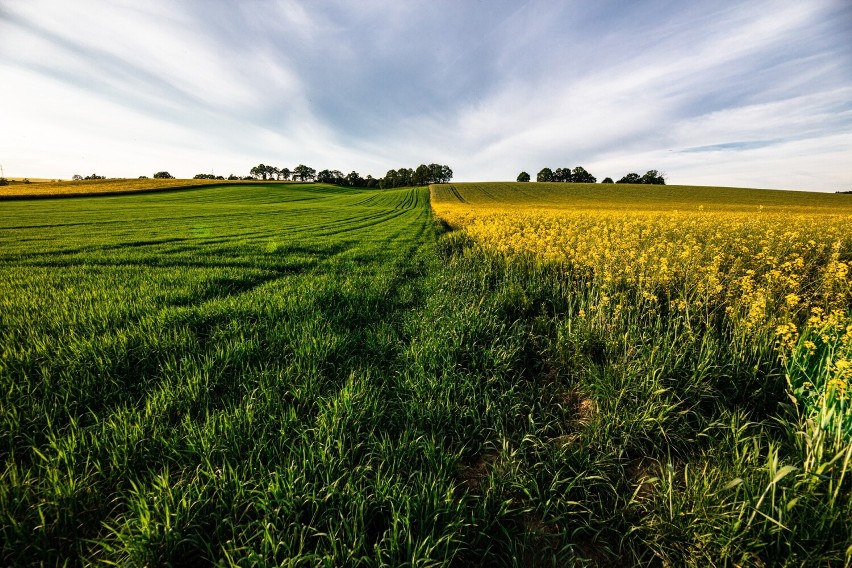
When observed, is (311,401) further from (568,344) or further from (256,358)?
(568,344)

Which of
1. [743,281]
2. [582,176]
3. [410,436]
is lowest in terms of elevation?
[410,436]

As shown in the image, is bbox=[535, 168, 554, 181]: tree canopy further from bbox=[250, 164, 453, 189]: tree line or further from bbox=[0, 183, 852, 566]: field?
bbox=[0, 183, 852, 566]: field

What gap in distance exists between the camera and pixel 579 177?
108 meters

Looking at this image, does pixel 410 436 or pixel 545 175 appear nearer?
pixel 410 436

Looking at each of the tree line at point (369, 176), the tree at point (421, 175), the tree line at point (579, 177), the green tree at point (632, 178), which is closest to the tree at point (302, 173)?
the tree line at point (369, 176)

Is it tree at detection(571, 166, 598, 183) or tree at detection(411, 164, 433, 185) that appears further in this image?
tree at detection(411, 164, 433, 185)

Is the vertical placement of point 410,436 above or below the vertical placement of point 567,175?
below

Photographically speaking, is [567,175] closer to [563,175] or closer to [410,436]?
[563,175]

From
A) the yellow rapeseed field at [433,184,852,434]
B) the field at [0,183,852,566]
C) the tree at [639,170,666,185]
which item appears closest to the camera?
the field at [0,183,852,566]

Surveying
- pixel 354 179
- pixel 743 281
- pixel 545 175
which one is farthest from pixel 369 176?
pixel 743 281

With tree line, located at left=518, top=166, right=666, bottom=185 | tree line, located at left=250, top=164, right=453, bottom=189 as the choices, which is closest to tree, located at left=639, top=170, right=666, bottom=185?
tree line, located at left=518, top=166, right=666, bottom=185

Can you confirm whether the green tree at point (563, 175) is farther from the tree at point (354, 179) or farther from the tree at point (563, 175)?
the tree at point (354, 179)

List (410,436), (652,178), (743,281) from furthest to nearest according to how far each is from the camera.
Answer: (652,178) → (743,281) → (410,436)

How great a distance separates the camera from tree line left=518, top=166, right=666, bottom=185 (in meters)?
99.2
